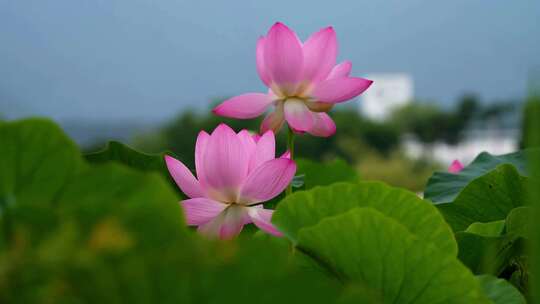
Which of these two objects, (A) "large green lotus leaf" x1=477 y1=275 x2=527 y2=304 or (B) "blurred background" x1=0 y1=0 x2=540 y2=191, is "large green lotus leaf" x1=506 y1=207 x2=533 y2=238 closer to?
(A) "large green lotus leaf" x1=477 y1=275 x2=527 y2=304

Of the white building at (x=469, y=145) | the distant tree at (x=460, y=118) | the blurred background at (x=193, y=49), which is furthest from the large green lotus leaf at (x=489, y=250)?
the blurred background at (x=193, y=49)

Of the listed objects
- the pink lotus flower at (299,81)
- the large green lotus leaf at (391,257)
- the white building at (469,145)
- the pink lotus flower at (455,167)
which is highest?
the pink lotus flower at (299,81)

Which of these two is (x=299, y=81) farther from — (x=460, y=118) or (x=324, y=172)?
(x=460, y=118)

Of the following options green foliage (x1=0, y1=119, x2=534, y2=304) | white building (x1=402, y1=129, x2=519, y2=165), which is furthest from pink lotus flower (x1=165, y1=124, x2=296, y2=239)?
white building (x1=402, y1=129, x2=519, y2=165)

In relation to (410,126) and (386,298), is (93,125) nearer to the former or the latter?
(410,126)

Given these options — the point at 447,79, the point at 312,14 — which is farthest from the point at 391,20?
the point at 447,79

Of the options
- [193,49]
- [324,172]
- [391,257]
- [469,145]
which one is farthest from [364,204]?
[193,49]

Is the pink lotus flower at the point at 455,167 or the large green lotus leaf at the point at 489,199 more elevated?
the large green lotus leaf at the point at 489,199

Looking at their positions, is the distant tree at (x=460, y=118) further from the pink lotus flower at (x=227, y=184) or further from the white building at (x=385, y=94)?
the pink lotus flower at (x=227, y=184)
